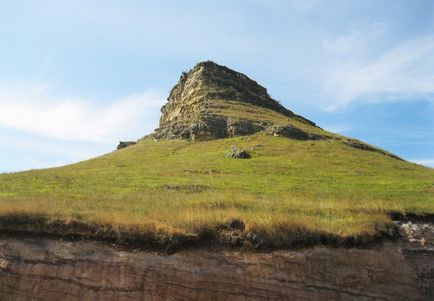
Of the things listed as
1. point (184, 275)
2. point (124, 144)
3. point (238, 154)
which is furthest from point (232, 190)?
point (124, 144)

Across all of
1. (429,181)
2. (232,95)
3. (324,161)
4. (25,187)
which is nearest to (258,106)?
(232,95)

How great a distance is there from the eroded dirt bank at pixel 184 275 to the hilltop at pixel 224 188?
709mm

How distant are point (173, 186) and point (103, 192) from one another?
16.8 feet

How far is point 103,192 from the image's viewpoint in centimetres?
2802

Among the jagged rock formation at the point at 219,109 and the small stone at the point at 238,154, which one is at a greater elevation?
the jagged rock formation at the point at 219,109

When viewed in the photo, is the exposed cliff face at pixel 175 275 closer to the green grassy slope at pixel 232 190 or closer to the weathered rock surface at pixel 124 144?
the green grassy slope at pixel 232 190

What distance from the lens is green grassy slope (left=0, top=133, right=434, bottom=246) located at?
18891 millimetres

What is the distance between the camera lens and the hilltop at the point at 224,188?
723 inches

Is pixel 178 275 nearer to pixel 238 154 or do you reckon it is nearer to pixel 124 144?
pixel 238 154

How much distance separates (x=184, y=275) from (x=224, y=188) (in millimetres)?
15486

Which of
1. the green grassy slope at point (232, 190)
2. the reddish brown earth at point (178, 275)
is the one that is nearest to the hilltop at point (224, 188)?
the green grassy slope at point (232, 190)

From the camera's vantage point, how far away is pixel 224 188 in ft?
105

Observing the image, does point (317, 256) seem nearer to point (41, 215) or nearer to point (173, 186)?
point (41, 215)

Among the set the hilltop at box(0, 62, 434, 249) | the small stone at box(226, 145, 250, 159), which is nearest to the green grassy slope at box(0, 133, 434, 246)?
the hilltop at box(0, 62, 434, 249)
